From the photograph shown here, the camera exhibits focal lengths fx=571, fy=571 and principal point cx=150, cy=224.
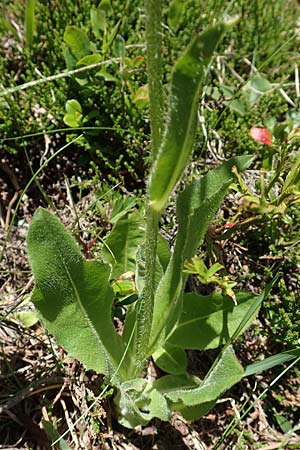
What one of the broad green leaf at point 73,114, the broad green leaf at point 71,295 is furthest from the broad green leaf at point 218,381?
the broad green leaf at point 73,114

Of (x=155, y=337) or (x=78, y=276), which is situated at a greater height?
(x=78, y=276)

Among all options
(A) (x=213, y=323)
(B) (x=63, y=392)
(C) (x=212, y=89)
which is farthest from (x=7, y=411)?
(C) (x=212, y=89)

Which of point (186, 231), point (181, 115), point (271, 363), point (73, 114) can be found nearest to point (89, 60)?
point (73, 114)

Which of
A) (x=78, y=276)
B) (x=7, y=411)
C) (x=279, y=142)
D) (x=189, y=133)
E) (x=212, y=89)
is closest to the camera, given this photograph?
(x=189, y=133)

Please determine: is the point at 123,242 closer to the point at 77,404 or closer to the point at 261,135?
the point at 77,404

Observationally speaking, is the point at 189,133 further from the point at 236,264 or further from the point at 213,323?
the point at 236,264

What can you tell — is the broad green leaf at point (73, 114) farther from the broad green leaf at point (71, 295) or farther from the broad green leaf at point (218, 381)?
the broad green leaf at point (218, 381)

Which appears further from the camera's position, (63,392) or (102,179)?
(102,179)
